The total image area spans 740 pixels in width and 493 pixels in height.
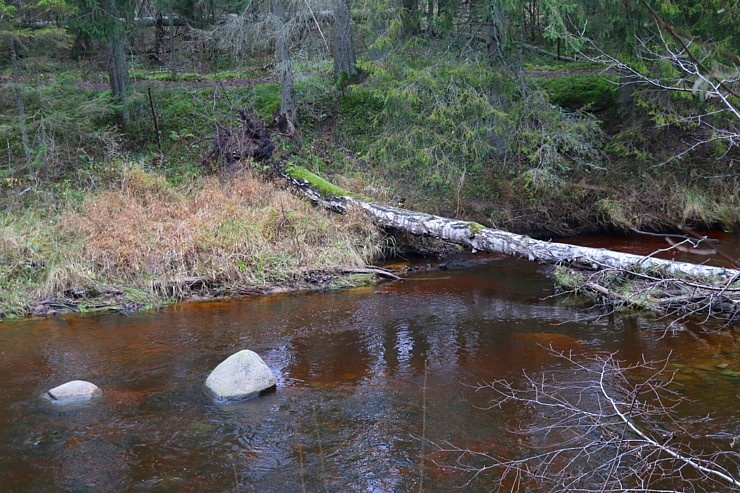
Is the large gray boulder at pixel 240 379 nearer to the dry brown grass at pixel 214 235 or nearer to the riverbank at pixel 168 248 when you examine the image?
the riverbank at pixel 168 248

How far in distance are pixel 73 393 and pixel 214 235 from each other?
17.1 ft

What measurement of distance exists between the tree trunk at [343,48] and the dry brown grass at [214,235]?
719cm

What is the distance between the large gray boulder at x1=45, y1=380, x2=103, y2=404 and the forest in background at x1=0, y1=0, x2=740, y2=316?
3618 millimetres

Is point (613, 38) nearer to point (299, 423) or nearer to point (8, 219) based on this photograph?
point (299, 423)

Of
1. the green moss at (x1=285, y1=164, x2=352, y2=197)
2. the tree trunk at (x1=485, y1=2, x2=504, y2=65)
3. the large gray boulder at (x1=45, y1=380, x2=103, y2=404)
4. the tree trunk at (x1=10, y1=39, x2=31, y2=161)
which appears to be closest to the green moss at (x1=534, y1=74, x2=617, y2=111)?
the tree trunk at (x1=485, y1=2, x2=504, y2=65)

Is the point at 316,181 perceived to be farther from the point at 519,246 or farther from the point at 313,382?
the point at 313,382

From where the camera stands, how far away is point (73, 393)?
6957 mm

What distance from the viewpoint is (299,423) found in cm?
637

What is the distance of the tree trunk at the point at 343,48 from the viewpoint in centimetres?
1877

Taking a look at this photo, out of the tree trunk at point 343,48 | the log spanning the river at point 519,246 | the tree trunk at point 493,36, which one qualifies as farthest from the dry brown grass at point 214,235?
the tree trunk at point 343,48

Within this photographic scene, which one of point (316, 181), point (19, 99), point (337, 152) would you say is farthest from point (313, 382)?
point (337, 152)

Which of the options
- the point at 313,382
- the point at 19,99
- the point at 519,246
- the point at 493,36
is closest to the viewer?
the point at 313,382

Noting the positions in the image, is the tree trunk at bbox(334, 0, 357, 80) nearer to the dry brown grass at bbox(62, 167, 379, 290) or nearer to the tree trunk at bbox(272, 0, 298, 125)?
the tree trunk at bbox(272, 0, 298, 125)

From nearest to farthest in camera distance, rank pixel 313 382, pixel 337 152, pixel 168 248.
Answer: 1. pixel 313 382
2. pixel 168 248
3. pixel 337 152
